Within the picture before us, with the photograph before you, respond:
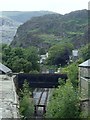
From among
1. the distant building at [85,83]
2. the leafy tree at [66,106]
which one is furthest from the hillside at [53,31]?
the leafy tree at [66,106]

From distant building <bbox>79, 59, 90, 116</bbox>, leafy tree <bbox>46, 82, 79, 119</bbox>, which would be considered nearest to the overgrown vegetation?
distant building <bbox>79, 59, 90, 116</bbox>

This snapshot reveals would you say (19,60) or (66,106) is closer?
(66,106)

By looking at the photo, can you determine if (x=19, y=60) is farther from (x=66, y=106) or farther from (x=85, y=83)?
(x=66, y=106)

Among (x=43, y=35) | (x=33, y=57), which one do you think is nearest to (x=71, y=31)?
(x=43, y=35)

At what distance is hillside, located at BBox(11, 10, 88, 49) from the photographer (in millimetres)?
121500

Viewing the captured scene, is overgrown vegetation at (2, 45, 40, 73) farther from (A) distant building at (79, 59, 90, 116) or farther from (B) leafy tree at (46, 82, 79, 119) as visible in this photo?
(B) leafy tree at (46, 82, 79, 119)

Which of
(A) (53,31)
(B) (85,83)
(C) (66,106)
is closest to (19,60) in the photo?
(B) (85,83)

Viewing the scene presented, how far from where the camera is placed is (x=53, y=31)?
142 metres

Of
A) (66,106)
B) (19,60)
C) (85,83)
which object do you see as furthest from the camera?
(19,60)

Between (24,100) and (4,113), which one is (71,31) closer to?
(24,100)

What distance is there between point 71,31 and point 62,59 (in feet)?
198

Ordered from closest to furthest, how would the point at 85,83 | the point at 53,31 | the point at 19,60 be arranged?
the point at 85,83
the point at 19,60
the point at 53,31

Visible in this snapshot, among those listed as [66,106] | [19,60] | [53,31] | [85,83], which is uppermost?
[66,106]

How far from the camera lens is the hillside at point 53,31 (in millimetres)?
121500
